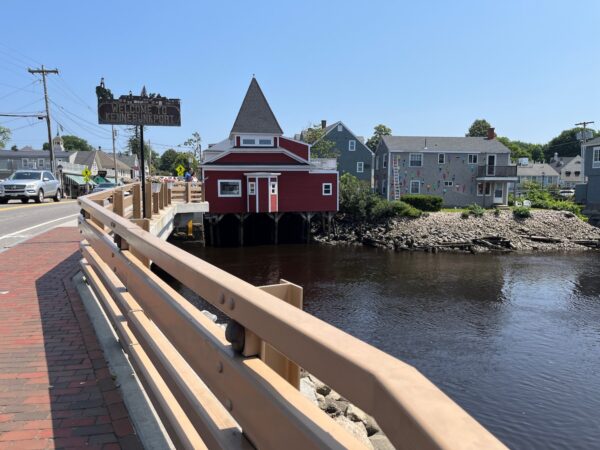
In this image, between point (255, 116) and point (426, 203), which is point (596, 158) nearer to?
point (426, 203)

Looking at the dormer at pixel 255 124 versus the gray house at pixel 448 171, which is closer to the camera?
the dormer at pixel 255 124

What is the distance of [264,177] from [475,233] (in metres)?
17.3

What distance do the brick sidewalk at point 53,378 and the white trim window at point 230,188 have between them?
2845 cm

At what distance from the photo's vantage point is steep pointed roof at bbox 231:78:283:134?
37.4 metres

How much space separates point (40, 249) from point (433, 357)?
10435 mm

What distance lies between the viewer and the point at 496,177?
1841 inches

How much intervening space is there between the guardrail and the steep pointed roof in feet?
114

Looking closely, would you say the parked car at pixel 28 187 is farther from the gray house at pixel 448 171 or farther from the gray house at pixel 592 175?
the gray house at pixel 592 175

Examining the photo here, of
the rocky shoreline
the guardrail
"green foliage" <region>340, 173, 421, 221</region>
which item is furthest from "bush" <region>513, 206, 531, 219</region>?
the guardrail

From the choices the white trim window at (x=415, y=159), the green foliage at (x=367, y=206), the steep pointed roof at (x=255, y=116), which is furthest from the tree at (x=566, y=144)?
the steep pointed roof at (x=255, y=116)

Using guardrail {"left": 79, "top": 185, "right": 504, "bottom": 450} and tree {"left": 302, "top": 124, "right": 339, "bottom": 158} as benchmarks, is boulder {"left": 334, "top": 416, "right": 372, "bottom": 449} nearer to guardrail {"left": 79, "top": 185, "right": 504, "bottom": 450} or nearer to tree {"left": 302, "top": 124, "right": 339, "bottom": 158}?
guardrail {"left": 79, "top": 185, "right": 504, "bottom": 450}

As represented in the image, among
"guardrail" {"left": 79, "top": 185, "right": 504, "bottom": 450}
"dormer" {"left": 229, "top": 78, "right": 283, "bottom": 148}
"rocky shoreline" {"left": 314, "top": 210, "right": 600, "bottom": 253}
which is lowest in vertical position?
"rocky shoreline" {"left": 314, "top": 210, "right": 600, "bottom": 253}

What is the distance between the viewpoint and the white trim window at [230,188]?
35188 millimetres

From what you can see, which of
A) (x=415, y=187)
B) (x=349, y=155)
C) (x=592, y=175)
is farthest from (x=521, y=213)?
(x=349, y=155)
